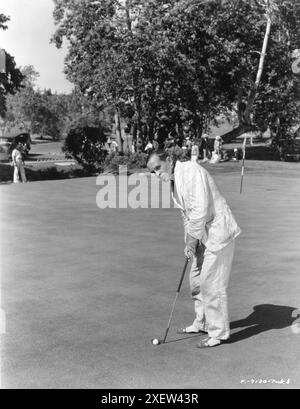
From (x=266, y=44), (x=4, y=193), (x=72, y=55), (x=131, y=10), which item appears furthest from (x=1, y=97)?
(x=4, y=193)

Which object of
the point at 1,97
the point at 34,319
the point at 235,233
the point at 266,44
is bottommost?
the point at 34,319

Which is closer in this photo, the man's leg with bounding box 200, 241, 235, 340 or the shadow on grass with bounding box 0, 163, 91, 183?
the man's leg with bounding box 200, 241, 235, 340

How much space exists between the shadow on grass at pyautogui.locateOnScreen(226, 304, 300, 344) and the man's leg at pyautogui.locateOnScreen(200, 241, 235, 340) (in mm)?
276

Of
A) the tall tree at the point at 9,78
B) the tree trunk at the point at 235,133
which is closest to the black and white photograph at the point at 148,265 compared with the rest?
the tree trunk at the point at 235,133

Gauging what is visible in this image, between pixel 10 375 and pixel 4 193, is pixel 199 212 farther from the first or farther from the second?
pixel 4 193

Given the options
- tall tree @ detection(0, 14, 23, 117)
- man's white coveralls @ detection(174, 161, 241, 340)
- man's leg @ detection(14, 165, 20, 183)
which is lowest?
man's leg @ detection(14, 165, 20, 183)

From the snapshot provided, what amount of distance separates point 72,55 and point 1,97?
9.51 meters

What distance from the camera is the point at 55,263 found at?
30.3ft

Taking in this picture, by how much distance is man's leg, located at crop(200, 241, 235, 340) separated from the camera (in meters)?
5.59

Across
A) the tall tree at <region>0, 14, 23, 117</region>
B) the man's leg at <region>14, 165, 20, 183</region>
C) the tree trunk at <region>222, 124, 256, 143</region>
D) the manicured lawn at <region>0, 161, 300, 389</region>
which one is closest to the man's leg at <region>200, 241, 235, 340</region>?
the manicured lawn at <region>0, 161, 300, 389</region>

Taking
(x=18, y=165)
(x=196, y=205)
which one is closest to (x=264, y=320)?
(x=196, y=205)

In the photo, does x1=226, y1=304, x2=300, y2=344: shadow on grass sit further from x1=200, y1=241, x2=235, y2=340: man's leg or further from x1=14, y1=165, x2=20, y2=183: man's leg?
x1=14, y1=165, x2=20, y2=183: man's leg

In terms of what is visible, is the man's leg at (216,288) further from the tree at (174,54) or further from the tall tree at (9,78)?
the tall tree at (9,78)

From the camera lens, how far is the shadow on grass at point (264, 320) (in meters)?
6.11
